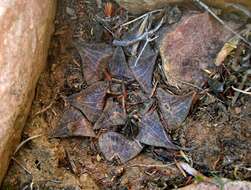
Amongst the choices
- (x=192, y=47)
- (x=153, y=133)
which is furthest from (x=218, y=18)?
(x=153, y=133)

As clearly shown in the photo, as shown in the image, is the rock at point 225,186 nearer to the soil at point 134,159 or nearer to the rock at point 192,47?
the soil at point 134,159

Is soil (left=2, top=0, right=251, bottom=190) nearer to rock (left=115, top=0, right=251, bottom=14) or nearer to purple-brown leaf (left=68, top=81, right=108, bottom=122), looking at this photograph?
purple-brown leaf (left=68, top=81, right=108, bottom=122)

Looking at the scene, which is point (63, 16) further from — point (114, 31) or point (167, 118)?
point (167, 118)

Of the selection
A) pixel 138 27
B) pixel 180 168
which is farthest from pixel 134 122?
pixel 138 27

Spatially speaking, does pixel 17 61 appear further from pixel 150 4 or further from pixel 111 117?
pixel 150 4

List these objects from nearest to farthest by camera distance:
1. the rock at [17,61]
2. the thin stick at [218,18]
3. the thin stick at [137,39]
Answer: the rock at [17,61] → the thin stick at [218,18] → the thin stick at [137,39]

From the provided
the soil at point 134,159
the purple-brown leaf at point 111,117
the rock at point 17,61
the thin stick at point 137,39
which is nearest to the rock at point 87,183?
the soil at point 134,159

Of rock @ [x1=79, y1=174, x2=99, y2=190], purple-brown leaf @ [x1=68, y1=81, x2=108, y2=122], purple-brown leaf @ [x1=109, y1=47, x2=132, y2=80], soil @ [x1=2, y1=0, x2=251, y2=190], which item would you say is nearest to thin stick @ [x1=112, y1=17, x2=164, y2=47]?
purple-brown leaf @ [x1=109, y1=47, x2=132, y2=80]
